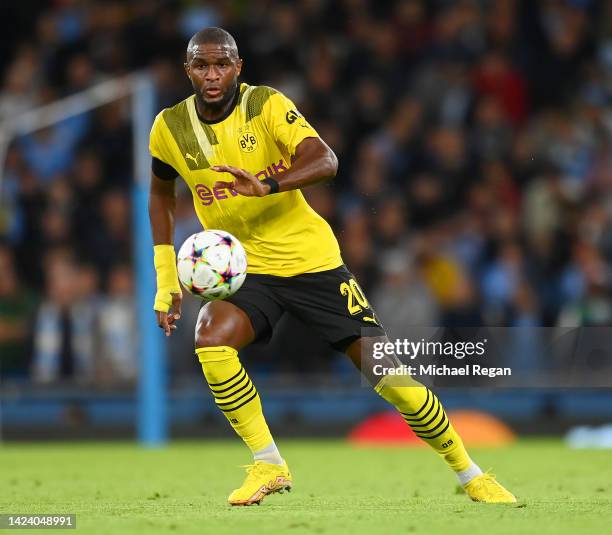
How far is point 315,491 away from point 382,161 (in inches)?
276

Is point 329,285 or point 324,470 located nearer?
point 329,285

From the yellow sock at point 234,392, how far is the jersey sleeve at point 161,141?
106 centimetres

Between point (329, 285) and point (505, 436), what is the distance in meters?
7.12

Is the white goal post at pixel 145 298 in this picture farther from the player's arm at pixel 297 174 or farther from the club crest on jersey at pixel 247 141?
the player's arm at pixel 297 174

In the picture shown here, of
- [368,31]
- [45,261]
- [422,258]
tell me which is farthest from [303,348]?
[368,31]

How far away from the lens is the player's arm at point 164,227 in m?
7.17

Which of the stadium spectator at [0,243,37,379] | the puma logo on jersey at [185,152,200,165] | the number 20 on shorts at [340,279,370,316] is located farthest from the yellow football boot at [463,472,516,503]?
→ the stadium spectator at [0,243,37,379]

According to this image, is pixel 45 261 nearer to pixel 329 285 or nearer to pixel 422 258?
pixel 422 258

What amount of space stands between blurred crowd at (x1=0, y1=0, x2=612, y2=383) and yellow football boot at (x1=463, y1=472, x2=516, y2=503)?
544 cm

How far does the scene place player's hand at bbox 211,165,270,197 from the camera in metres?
6.20

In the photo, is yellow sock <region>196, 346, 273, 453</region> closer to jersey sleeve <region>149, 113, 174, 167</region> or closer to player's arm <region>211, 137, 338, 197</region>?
player's arm <region>211, 137, 338, 197</region>

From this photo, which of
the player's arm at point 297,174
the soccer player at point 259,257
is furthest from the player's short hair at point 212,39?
the player's arm at point 297,174

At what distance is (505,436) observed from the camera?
13641 mm

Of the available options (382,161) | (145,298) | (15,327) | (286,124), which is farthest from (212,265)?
(382,161)
